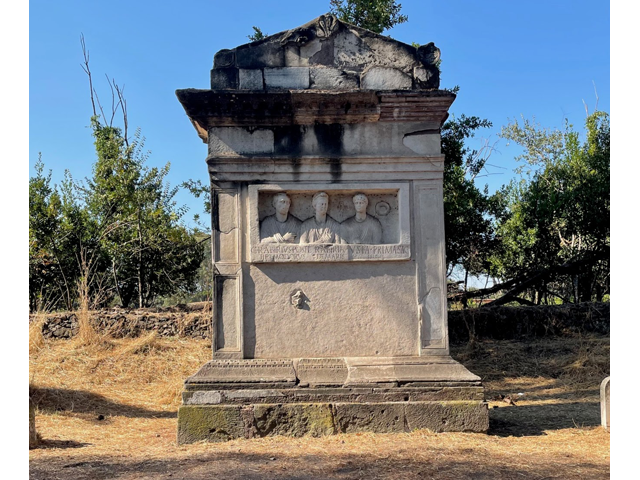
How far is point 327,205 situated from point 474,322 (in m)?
5.72

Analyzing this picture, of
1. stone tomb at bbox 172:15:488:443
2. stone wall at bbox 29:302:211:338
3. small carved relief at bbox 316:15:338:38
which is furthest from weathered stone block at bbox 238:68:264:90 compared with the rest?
stone wall at bbox 29:302:211:338

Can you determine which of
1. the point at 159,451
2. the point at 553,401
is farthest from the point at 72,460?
the point at 553,401

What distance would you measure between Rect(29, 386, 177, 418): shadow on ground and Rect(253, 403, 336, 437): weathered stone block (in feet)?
7.43

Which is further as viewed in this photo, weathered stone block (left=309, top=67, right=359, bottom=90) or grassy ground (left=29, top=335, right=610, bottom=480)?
weathered stone block (left=309, top=67, right=359, bottom=90)

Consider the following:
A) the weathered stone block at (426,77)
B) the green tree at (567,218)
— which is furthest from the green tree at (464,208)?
the weathered stone block at (426,77)

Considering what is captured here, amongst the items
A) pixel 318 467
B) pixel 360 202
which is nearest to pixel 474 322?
pixel 360 202

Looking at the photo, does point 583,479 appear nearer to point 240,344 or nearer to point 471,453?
point 471,453

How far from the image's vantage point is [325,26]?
543 cm

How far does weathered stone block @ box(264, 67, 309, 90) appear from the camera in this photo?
17.7ft

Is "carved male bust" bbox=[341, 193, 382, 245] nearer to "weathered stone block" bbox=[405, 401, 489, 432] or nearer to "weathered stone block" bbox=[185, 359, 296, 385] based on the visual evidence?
"weathered stone block" bbox=[185, 359, 296, 385]

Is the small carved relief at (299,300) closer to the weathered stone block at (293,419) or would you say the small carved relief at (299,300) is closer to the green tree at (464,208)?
the weathered stone block at (293,419)

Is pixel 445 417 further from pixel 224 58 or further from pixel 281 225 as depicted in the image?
pixel 224 58

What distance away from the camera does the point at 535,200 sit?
38.1 ft

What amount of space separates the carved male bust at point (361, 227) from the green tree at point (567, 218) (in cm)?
704
